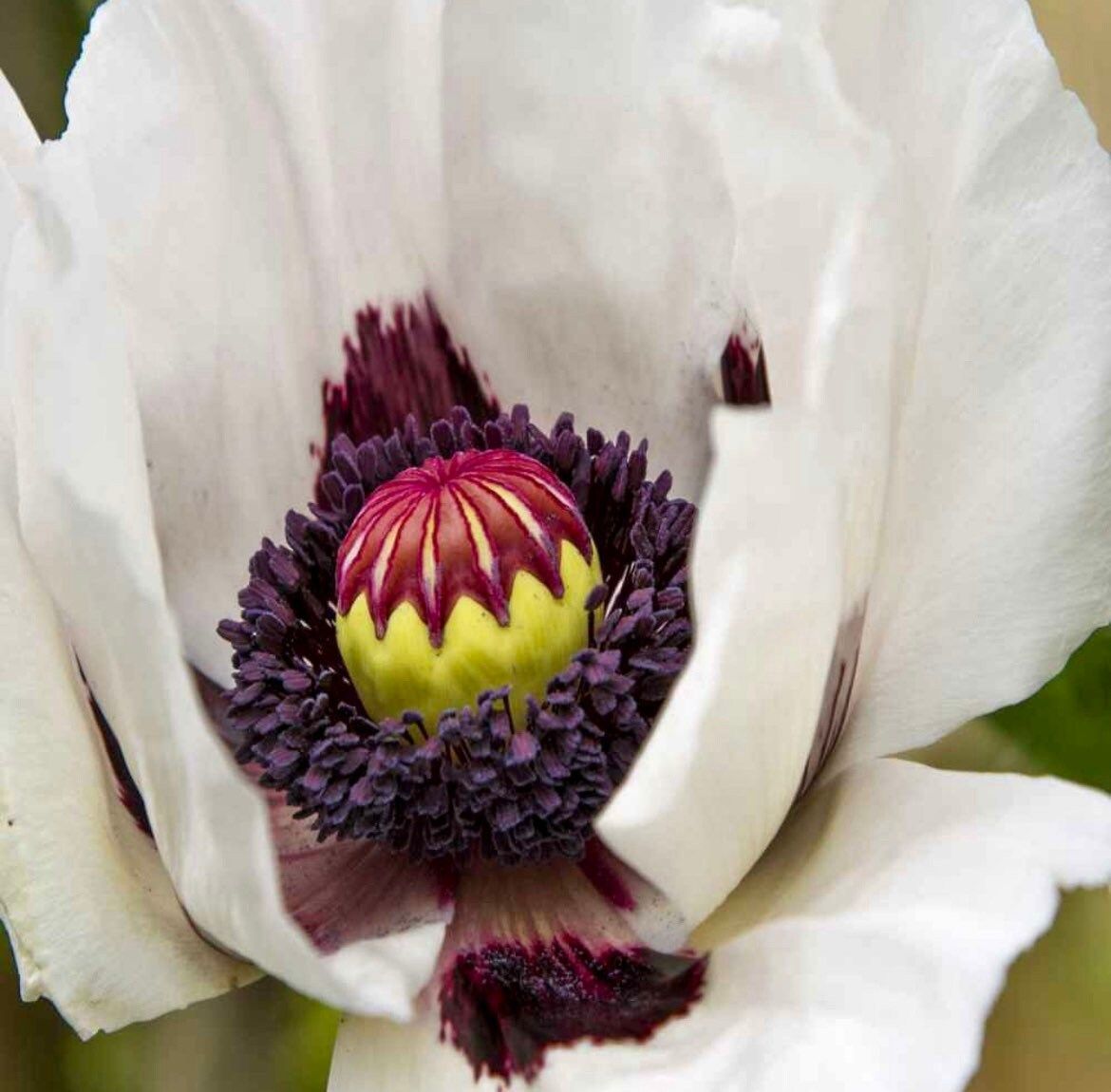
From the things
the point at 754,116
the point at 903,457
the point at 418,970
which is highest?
the point at 754,116

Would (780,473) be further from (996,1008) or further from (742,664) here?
(996,1008)

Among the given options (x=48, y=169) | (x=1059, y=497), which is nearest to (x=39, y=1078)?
(x=48, y=169)

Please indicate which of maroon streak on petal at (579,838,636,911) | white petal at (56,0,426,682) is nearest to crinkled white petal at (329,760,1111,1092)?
maroon streak on petal at (579,838,636,911)

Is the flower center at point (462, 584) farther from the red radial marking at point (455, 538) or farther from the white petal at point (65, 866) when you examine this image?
the white petal at point (65, 866)

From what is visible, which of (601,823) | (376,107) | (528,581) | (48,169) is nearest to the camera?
(601,823)

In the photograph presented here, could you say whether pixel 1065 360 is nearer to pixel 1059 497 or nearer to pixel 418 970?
pixel 1059 497

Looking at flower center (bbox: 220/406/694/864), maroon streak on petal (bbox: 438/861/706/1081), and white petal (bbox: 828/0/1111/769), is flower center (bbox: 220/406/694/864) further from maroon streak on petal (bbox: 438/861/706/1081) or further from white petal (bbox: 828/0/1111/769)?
white petal (bbox: 828/0/1111/769)
